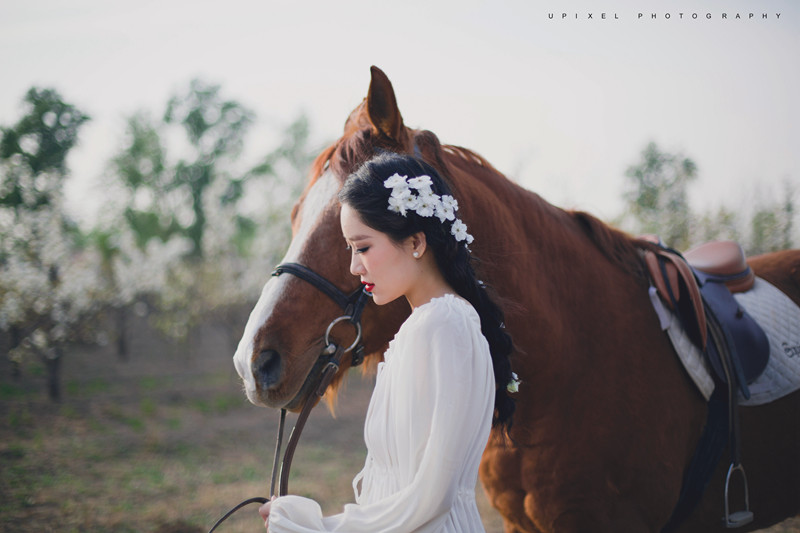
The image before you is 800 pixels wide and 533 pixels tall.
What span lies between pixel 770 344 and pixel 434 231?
2.13 m

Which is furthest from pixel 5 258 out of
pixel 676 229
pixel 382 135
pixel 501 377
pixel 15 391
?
pixel 676 229

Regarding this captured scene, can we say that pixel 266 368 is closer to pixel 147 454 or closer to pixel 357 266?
pixel 357 266

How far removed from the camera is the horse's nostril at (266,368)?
67.6 inches

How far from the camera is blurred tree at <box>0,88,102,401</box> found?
847 cm

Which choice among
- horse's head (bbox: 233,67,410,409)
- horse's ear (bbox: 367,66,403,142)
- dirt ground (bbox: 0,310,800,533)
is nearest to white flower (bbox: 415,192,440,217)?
horse's head (bbox: 233,67,410,409)

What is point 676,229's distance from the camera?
30.5ft

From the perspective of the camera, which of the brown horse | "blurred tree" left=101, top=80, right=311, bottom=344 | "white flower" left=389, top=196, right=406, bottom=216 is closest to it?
"white flower" left=389, top=196, right=406, bottom=216

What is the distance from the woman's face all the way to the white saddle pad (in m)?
1.47

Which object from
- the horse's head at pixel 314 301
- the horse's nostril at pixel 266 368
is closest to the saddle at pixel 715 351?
the horse's head at pixel 314 301

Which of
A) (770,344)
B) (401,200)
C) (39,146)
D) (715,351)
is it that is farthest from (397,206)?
(39,146)

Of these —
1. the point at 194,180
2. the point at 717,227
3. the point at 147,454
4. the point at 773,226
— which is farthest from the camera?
Answer: the point at 194,180

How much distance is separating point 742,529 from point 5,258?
10.2 metres

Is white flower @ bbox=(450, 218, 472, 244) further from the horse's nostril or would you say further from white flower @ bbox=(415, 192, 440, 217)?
the horse's nostril

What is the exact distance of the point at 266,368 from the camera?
176 centimetres
